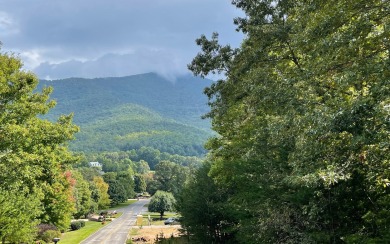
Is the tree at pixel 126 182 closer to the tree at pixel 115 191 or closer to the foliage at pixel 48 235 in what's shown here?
the tree at pixel 115 191

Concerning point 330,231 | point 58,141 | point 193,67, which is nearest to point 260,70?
point 193,67

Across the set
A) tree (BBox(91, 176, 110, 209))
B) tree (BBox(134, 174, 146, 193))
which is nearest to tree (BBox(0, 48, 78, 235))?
tree (BBox(91, 176, 110, 209))

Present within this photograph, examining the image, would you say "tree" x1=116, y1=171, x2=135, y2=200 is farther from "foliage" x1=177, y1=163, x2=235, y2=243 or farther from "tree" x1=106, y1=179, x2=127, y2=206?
"foliage" x1=177, y1=163, x2=235, y2=243

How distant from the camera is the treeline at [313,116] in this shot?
7836 millimetres

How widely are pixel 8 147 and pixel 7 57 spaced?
5.40 meters

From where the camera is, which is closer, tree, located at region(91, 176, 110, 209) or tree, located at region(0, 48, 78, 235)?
tree, located at region(0, 48, 78, 235)

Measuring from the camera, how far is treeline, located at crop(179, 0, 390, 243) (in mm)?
7836

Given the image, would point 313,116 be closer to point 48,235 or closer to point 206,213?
point 206,213

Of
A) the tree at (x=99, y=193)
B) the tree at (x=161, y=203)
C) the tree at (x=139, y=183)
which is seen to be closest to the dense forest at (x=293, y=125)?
the tree at (x=161, y=203)

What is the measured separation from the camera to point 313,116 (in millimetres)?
8391

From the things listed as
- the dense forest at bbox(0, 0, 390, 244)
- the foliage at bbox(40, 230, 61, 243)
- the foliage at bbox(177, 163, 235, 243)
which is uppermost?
the dense forest at bbox(0, 0, 390, 244)

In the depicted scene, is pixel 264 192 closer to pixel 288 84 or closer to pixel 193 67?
pixel 288 84

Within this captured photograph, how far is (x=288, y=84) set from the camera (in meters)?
11.6

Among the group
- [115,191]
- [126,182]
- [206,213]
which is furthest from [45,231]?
[126,182]
